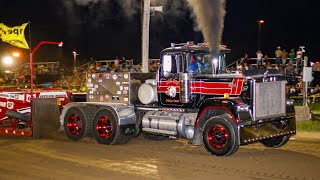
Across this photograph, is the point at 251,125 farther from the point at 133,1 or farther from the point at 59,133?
the point at 133,1

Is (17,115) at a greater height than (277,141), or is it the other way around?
(17,115)

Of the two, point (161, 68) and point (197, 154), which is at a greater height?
point (161, 68)

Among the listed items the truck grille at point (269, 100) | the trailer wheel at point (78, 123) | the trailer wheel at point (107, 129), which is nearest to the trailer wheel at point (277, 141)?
the truck grille at point (269, 100)

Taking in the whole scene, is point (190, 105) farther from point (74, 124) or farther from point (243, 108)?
point (74, 124)

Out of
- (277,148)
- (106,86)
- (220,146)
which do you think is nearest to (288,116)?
(277,148)

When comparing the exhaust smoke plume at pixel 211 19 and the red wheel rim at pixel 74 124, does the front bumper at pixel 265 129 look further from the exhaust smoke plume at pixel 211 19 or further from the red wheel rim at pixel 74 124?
the red wheel rim at pixel 74 124

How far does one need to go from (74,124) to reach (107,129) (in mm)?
1397

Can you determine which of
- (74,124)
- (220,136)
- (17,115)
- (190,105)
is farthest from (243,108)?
(17,115)

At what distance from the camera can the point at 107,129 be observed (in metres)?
12.9

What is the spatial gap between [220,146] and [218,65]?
105 inches

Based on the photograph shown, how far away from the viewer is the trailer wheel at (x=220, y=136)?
10141 millimetres

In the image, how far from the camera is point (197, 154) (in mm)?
10828

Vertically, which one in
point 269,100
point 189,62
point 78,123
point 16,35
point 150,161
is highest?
point 16,35

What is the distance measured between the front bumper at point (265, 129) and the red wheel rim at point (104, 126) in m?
4.25
